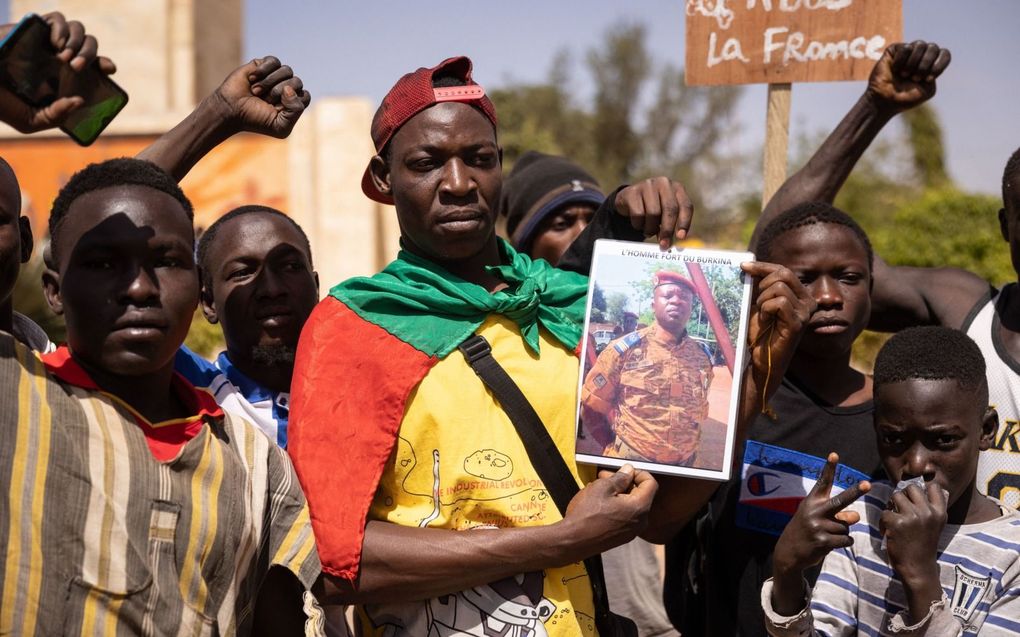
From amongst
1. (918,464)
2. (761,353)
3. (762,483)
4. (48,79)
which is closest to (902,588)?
(918,464)

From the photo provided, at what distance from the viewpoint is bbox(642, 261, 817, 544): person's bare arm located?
7.72 feet

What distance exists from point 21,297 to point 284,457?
19.4ft

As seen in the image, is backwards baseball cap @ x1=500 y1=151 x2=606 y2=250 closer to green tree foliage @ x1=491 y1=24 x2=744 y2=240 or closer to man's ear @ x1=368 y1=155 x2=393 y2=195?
man's ear @ x1=368 y1=155 x2=393 y2=195

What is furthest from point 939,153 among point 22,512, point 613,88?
point 22,512

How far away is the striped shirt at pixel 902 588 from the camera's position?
2.41m

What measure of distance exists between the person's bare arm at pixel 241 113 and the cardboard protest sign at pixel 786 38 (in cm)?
174

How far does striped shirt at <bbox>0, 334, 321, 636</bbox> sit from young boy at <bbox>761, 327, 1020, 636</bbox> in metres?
1.16

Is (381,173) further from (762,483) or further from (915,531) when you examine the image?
(915,531)

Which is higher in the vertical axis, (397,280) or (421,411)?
(397,280)

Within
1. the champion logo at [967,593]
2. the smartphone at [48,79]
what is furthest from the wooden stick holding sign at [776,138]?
the smartphone at [48,79]

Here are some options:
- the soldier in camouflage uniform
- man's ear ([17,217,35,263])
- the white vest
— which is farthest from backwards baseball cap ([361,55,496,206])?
the white vest

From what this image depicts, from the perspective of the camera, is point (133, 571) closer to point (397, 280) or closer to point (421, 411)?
point (421, 411)

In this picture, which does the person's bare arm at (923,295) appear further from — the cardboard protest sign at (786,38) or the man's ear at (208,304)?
the man's ear at (208,304)

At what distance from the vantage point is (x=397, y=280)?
2.44 meters
